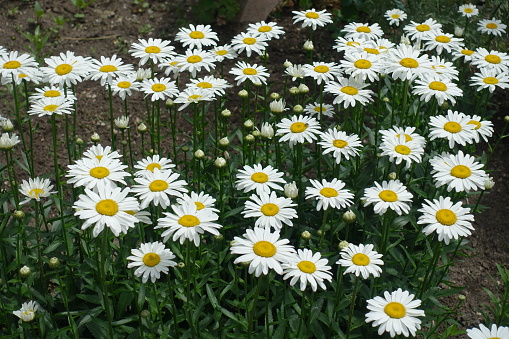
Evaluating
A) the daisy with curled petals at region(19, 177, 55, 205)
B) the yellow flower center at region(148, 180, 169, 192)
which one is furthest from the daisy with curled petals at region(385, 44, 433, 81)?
the daisy with curled petals at region(19, 177, 55, 205)

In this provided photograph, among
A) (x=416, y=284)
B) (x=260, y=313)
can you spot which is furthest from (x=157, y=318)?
(x=416, y=284)

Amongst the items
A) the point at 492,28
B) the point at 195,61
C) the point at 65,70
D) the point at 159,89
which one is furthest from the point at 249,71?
the point at 492,28

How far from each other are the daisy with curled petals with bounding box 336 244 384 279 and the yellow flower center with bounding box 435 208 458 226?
37cm

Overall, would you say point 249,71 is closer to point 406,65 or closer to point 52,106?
point 406,65

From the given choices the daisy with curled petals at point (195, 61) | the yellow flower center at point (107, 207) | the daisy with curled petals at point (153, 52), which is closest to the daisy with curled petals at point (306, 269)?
the yellow flower center at point (107, 207)

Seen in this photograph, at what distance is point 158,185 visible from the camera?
10.0ft

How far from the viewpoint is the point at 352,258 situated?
291cm

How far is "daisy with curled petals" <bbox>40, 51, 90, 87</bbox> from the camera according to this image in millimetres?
3764

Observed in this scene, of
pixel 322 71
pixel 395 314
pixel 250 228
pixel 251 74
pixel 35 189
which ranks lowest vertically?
pixel 250 228

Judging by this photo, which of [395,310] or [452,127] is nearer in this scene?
[395,310]

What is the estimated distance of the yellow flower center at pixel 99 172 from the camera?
3047mm

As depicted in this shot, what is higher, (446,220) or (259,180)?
(446,220)

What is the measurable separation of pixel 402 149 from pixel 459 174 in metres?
0.33

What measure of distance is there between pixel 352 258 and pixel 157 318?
1241 mm
